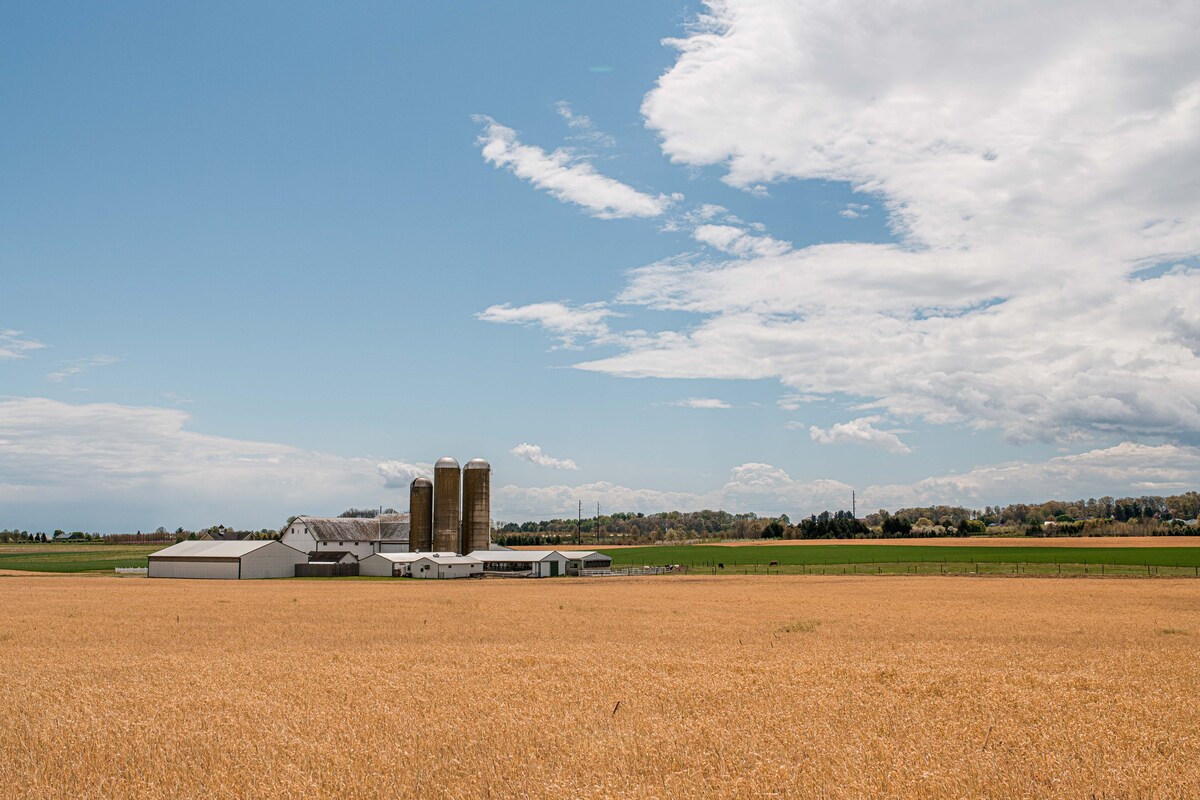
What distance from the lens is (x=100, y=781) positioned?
13000 millimetres

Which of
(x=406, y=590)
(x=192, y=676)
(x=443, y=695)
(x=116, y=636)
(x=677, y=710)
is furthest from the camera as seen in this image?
(x=406, y=590)

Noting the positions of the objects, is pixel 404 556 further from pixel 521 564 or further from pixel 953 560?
pixel 953 560

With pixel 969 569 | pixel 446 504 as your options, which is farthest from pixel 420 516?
pixel 969 569

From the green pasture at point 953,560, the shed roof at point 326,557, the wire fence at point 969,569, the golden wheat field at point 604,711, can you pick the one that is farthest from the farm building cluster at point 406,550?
the golden wheat field at point 604,711

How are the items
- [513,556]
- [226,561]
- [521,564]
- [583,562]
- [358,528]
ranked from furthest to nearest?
[358,528]
[583,562]
[513,556]
[521,564]
[226,561]

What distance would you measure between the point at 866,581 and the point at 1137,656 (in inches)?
2370

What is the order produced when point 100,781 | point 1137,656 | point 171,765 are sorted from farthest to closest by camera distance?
point 1137,656 → point 171,765 → point 100,781

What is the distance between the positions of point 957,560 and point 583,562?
49444 mm

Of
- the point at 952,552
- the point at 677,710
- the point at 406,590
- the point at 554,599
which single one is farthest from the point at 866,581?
the point at 677,710

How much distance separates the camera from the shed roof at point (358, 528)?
123125 mm

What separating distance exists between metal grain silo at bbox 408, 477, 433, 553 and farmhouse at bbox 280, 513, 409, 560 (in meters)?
6.92

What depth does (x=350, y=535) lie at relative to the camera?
126 meters

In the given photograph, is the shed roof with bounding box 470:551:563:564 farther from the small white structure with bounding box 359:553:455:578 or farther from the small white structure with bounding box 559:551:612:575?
the small white structure with bounding box 359:553:455:578

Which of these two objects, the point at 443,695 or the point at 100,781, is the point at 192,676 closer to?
the point at 443,695
